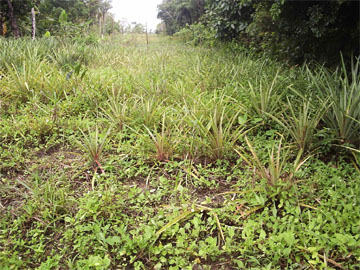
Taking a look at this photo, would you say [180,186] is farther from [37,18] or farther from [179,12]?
[179,12]

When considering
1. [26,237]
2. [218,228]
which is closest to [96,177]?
[26,237]

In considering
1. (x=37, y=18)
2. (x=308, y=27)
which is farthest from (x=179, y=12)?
(x=308, y=27)

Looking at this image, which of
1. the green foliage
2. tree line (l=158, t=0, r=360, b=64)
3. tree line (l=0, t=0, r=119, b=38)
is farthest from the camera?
the green foliage

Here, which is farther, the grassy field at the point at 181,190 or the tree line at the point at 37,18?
the tree line at the point at 37,18

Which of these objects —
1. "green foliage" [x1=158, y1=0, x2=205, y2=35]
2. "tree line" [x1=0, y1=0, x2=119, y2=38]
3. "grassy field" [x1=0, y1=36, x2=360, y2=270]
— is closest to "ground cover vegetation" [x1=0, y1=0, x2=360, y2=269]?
"grassy field" [x1=0, y1=36, x2=360, y2=270]

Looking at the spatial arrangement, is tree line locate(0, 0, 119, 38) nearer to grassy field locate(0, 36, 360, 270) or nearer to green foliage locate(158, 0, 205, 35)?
grassy field locate(0, 36, 360, 270)

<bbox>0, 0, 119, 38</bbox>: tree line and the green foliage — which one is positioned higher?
the green foliage

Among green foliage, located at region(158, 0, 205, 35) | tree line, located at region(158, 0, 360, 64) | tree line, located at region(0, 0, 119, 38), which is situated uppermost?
green foliage, located at region(158, 0, 205, 35)

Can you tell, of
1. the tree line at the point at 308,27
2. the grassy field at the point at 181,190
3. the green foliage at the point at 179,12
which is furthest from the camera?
the green foliage at the point at 179,12

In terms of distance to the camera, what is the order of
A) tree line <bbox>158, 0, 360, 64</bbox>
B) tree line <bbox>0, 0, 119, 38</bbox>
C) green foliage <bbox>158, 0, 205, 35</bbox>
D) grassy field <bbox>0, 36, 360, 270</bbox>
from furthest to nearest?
green foliage <bbox>158, 0, 205, 35</bbox>
tree line <bbox>0, 0, 119, 38</bbox>
tree line <bbox>158, 0, 360, 64</bbox>
grassy field <bbox>0, 36, 360, 270</bbox>

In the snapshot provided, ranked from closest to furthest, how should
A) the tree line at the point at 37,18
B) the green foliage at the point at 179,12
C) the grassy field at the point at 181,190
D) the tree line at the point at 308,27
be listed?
the grassy field at the point at 181,190
the tree line at the point at 308,27
the tree line at the point at 37,18
the green foliage at the point at 179,12

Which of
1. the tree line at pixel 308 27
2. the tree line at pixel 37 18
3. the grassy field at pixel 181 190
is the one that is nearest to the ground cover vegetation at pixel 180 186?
the grassy field at pixel 181 190

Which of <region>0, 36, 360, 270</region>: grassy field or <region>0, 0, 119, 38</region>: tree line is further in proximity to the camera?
<region>0, 0, 119, 38</region>: tree line

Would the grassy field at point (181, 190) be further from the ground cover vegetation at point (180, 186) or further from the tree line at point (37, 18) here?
the tree line at point (37, 18)
